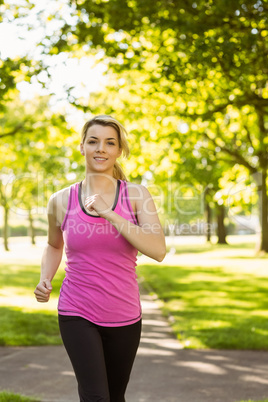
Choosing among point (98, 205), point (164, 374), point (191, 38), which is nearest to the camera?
point (98, 205)

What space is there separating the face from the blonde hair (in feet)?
0.08

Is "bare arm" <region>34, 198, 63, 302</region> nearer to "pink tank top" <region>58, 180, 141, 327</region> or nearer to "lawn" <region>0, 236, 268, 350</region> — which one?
"pink tank top" <region>58, 180, 141, 327</region>

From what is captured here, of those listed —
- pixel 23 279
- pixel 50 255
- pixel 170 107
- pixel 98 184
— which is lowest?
pixel 23 279

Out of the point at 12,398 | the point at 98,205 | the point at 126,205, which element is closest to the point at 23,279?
the point at 12,398

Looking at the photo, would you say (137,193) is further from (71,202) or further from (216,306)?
(216,306)

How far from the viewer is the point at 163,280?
17125mm

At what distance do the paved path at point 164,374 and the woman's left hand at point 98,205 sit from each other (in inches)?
116

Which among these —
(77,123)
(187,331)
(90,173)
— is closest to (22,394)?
(90,173)

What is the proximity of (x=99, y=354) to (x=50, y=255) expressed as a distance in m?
0.75

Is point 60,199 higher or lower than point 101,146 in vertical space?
lower

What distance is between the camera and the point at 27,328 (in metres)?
8.93

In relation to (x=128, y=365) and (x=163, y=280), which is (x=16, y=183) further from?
(x=128, y=365)

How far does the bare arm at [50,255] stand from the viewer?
3.12m

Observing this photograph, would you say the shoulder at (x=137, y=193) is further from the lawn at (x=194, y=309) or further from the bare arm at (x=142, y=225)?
the lawn at (x=194, y=309)
